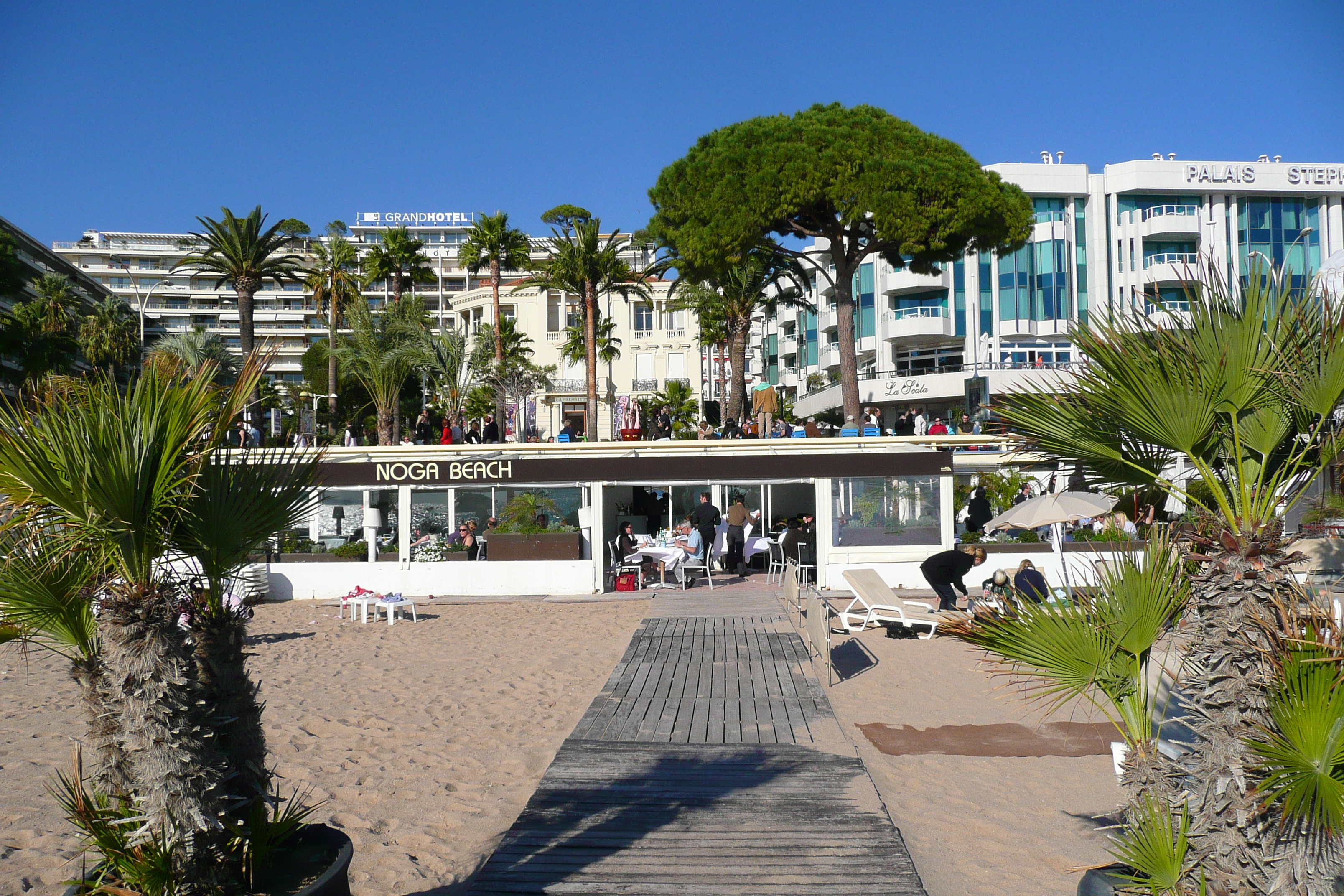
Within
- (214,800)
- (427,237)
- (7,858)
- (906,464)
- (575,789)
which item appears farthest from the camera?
(427,237)

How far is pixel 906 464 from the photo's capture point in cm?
1683

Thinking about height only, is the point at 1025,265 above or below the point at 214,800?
above

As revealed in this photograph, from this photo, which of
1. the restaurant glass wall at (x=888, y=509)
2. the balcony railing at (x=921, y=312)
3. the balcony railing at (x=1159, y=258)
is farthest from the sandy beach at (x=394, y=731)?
the balcony railing at (x=1159, y=258)

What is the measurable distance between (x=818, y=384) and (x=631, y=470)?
37.0 meters

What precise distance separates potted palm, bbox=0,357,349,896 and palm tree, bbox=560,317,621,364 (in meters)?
42.7

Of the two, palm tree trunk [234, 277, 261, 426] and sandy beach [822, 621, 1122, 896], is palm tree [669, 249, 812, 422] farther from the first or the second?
sandy beach [822, 621, 1122, 896]

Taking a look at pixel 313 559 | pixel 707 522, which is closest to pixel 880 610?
pixel 707 522

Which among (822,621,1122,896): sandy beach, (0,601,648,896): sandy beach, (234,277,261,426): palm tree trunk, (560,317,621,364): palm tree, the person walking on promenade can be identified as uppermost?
(560,317,621,364): palm tree

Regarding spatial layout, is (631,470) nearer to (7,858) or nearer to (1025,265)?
(7,858)

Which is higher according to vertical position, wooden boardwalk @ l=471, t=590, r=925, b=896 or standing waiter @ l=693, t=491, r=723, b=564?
standing waiter @ l=693, t=491, r=723, b=564

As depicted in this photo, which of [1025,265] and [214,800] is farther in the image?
[1025,265]

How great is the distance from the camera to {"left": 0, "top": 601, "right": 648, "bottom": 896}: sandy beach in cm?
516

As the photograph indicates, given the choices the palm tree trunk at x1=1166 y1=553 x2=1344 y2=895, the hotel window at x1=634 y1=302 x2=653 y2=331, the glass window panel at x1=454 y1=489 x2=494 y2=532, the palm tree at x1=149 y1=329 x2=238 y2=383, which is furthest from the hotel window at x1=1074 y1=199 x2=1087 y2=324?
the palm tree trunk at x1=1166 y1=553 x2=1344 y2=895

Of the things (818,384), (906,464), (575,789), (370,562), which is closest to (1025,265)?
(818,384)
